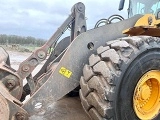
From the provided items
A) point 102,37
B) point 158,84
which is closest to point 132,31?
point 102,37

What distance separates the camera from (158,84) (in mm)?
3482

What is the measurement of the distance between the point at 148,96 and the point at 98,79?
2.63ft

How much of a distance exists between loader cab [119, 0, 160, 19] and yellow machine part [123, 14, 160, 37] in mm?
577

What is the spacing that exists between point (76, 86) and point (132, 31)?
3.47 ft

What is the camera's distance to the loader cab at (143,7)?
16.2ft

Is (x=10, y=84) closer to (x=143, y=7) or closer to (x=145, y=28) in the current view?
(x=145, y=28)

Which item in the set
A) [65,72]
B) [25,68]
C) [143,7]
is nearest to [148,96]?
[65,72]

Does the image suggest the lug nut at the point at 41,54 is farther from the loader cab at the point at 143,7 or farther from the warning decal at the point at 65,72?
the loader cab at the point at 143,7

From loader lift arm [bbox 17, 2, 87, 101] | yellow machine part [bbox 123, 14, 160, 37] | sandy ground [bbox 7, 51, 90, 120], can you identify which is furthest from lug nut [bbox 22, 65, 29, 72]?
yellow machine part [bbox 123, 14, 160, 37]

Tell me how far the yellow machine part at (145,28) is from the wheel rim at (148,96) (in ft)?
1.98

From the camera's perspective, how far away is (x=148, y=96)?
3.42m

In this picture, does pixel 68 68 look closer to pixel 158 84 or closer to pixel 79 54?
pixel 79 54

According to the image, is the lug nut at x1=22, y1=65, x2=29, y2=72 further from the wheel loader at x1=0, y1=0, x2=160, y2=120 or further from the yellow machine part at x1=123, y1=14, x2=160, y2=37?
the yellow machine part at x1=123, y1=14, x2=160, y2=37

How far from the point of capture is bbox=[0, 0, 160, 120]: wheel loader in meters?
2.98
